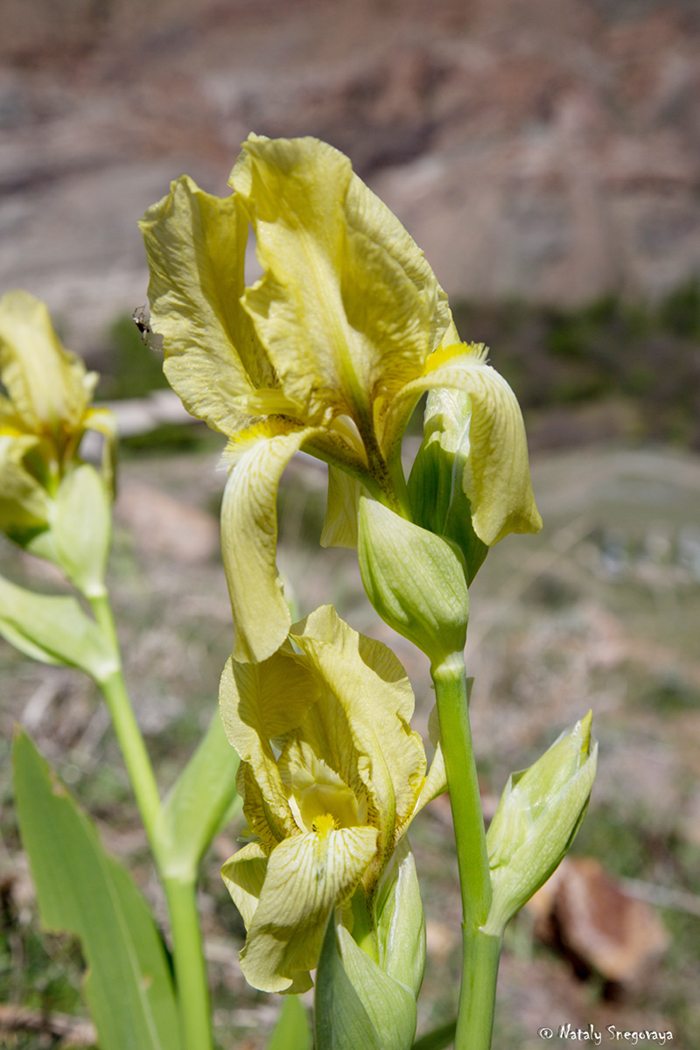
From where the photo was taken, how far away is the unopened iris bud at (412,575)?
1.82 ft

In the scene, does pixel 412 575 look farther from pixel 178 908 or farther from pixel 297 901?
pixel 178 908

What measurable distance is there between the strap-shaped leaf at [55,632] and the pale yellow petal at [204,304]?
0.62m

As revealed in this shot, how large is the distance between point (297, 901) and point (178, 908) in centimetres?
50

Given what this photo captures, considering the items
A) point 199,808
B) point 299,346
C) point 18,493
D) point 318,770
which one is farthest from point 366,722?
point 18,493

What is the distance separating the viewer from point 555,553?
4191 millimetres

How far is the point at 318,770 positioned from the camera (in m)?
0.63

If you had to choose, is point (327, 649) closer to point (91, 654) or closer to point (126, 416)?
point (91, 654)

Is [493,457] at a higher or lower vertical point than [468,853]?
higher

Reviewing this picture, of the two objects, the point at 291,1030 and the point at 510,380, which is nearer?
the point at 291,1030

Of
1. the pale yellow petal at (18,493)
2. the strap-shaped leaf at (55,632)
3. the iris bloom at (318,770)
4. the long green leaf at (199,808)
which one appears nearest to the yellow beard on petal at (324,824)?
the iris bloom at (318,770)

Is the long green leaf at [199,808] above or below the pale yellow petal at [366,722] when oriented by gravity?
below

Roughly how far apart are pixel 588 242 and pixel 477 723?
13.0 m

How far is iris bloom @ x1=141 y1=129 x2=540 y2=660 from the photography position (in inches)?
20.7

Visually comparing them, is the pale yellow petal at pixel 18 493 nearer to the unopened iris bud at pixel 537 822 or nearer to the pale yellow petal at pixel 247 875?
the pale yellow petal at pixel 247 875
